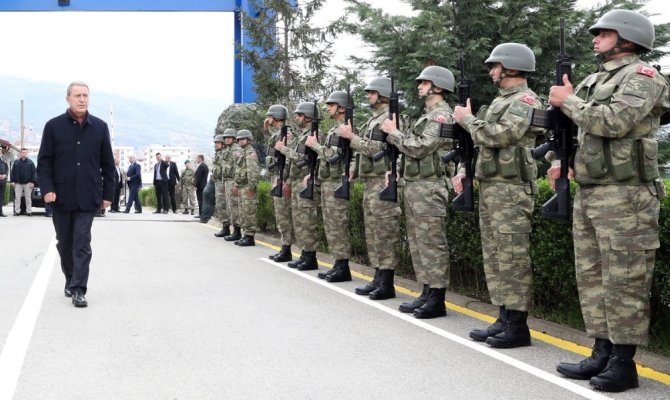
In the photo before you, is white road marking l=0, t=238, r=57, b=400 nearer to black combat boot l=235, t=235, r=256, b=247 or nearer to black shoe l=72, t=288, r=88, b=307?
black shoe l=72, t=288, r=88, b=307

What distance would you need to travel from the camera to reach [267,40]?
80.2 feet

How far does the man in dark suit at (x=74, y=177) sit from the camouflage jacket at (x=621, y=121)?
15.7ft

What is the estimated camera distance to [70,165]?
7523 millimetres

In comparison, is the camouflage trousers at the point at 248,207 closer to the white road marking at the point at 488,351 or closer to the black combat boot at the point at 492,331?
the white road marking at the point at 488,351

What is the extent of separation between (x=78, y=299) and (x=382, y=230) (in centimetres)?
309

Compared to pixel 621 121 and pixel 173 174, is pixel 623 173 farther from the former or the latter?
pixel 173 174

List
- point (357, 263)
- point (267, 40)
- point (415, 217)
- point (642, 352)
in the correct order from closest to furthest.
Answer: point (642, 352) < point (415, 217) < point (357, 263) < point (267, 40)

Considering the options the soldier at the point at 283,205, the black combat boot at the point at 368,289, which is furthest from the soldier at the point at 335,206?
the soldier at the point at 283,205

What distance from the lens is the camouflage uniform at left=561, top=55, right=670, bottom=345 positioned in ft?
14.6

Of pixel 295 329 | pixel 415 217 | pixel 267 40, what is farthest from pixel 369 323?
pixel 267 40

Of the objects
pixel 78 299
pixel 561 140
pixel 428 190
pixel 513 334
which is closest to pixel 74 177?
pixel 78 299

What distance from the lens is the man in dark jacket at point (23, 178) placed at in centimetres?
2281

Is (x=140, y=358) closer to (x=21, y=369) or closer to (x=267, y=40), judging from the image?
(x=21, y=369)

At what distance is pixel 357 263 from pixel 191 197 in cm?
1804
